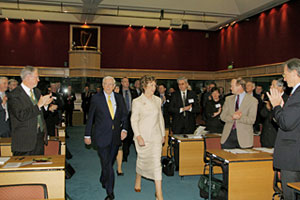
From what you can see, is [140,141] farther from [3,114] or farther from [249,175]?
[3,114]

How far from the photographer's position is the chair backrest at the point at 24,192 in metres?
2.21

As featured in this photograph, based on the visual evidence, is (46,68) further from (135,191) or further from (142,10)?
(135,191)

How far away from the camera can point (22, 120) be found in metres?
3.28

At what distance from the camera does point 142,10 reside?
1354 centimetres

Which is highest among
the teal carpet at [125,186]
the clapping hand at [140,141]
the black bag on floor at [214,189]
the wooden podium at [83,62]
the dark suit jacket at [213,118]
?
the wooden podium at [83,62]

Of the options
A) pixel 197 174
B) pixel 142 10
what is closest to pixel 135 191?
pixel 197 174

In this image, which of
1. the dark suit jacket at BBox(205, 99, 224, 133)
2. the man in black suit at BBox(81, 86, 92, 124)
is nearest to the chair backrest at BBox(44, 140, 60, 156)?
the dark suit jacket at BBox(205, 99, 224, 133)

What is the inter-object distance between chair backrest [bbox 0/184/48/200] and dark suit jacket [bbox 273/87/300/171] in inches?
84.7

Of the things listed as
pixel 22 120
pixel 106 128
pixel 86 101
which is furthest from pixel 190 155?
pixel 86 101

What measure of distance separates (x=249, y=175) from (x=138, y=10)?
447 inches

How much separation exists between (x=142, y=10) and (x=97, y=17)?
269cm

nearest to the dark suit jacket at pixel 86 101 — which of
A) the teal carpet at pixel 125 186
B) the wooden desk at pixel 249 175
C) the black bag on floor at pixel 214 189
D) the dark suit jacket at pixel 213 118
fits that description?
the teal carpet at pixel 125 186

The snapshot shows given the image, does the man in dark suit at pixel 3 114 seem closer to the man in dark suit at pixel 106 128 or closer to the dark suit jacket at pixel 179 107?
the man in dark suit at pixel 106 128

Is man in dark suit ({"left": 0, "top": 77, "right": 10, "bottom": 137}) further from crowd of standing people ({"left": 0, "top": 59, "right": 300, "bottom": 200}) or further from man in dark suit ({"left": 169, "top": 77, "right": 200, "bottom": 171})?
man in dark suit ({"left": 169, "top": 77, "right": 200, "bottom": 171})
